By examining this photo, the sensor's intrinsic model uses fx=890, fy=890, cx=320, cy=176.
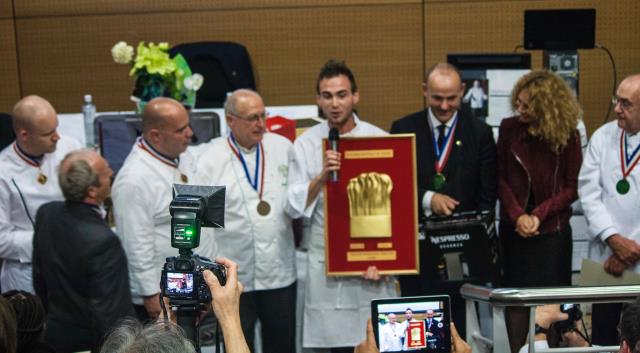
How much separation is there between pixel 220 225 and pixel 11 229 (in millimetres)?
2181

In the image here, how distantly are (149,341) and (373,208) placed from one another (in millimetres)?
2216

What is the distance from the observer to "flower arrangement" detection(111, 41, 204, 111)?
4516mm

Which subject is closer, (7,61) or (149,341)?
(149,341)

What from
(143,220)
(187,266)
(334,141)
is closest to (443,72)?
(334,141)

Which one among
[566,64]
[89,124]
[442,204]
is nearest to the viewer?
[442,204]

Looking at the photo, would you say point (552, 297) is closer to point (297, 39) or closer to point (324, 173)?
point (324, 173)

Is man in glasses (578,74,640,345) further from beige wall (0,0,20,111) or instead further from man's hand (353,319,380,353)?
beige wall (0,0,20,111)

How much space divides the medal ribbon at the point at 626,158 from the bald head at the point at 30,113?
2692mm

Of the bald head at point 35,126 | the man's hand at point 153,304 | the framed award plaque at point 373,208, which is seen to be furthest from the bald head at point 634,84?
the bald head at point 35,126

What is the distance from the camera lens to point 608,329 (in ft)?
13.4

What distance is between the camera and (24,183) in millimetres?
4250

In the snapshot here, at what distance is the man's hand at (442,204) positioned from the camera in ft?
13.1

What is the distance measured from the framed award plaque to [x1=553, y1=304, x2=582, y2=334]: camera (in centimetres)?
88

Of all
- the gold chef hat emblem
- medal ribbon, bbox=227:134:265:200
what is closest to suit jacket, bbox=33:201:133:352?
medal ribbon, bbox=227:134:265:200
